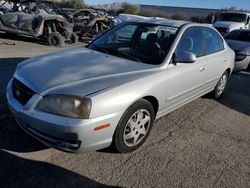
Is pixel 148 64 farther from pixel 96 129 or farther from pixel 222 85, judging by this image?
pixel 222 85

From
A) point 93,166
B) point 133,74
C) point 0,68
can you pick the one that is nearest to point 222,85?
point 133,74

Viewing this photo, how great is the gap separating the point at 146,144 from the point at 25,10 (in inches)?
407

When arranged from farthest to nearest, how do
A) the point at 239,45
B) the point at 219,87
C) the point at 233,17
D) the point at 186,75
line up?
the point at 233,17 < the point at 239,45 < the point at 219,87 < the point at 186,75

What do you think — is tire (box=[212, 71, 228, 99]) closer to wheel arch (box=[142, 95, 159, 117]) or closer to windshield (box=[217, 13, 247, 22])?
wheel arch (box=[142, 95, 159, 117])

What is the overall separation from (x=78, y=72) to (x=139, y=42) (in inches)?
52.9

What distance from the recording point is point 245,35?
34.6ft

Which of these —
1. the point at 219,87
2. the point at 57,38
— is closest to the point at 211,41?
the point at 219,87

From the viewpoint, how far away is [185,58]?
158 inches

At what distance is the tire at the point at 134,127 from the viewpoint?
10.8ft

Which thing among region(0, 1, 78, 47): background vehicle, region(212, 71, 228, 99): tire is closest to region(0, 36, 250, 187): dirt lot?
region(212, 71, 228, 99): tire

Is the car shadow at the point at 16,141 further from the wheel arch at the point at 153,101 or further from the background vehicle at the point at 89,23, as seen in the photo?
the background vehicle at the point at 89,23

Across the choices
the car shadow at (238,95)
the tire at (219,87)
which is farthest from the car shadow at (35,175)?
the car shadow at (238,95)

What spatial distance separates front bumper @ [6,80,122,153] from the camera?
2863mm

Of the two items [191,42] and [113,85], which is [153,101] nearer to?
[113,85]
